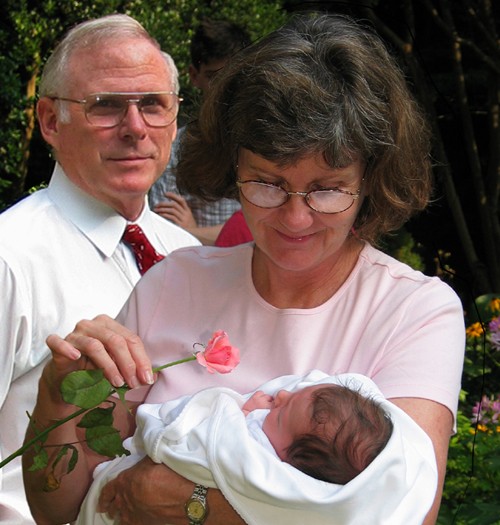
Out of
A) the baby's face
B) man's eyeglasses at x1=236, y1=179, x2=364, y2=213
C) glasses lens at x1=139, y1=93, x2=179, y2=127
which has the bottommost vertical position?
the baby's face

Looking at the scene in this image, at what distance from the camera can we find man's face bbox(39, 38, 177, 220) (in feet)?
12.9

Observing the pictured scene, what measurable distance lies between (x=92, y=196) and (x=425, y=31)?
6.80 meters

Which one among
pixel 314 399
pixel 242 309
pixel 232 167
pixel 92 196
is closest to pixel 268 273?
pixel 242 309

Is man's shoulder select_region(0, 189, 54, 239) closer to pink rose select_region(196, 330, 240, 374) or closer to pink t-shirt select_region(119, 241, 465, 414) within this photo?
pink t-shirt select_region(119, 241, 465, 414)

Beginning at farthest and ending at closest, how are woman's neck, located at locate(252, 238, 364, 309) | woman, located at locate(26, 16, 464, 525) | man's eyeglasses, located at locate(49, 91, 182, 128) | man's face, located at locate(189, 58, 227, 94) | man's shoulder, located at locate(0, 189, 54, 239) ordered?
man's face, located at locate(189, 58, 227, 94) < man's eyeglasses, located at locate(49, 91, 182, 128) < man's shoulder, located at locate(0, 189, 54, 239) < woman's neck, located at locate(252, 238, 364, 309) < woman, located at locate(26, 16, 464, 525)

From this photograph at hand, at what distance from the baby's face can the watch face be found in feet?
0.71

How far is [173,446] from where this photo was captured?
2.29 m

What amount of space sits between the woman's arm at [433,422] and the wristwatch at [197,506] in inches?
19.1

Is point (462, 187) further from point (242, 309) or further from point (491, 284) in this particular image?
point (242, 309)

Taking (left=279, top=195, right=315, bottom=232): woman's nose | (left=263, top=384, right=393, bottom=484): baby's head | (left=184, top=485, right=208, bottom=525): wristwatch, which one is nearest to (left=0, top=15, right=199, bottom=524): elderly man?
(left=279, top=195, right=315, bottom=232): woman's nose

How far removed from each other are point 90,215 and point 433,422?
1878mm

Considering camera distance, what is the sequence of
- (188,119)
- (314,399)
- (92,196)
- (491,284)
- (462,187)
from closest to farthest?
(314,399)
(188,119)
(92,196)
(491,284)
(462,187)

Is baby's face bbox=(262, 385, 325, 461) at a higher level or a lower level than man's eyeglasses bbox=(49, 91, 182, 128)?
lower

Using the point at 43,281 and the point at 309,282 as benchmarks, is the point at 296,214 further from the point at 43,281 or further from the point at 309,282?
the point at 43,281
